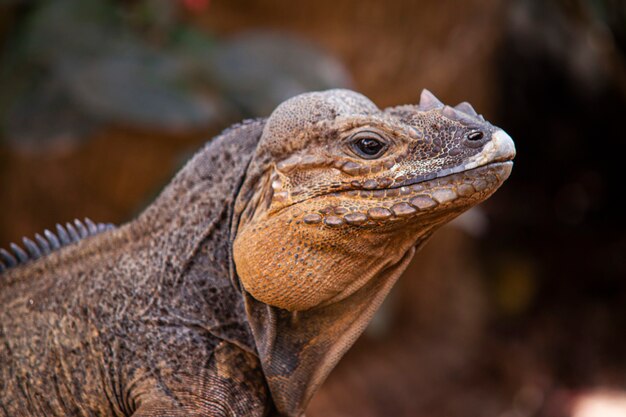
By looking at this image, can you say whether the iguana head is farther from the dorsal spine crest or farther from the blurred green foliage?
the blurred green foliage

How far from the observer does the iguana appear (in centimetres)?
235

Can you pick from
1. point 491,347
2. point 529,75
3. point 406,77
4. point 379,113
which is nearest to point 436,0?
point 406,77

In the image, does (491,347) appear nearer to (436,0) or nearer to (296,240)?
(436,0)

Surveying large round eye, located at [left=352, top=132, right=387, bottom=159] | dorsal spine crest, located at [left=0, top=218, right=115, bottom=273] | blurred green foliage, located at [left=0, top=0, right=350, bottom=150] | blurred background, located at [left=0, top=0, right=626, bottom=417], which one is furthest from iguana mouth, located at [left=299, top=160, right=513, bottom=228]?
blurred green foliage, located at [left=0, top=0, right=350, bottom=150]

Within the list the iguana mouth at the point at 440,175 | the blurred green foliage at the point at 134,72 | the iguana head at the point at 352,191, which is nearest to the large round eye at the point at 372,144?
the iguana head at the point at 352,191

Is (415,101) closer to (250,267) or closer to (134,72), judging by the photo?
(134,72)

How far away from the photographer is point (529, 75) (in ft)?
28.8

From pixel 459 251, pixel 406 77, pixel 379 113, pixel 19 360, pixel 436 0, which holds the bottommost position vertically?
pixel 19 360

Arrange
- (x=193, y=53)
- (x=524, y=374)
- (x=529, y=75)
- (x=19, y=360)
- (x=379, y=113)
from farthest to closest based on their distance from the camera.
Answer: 1. (x=529, y=75)
2. (x=524, y=374)
3. (x=193, y=53)
4. (x=19, y=360)
5. (x=379, y=113)

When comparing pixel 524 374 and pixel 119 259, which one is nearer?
pixel 119 259

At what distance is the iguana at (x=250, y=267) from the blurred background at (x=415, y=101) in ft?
6.76

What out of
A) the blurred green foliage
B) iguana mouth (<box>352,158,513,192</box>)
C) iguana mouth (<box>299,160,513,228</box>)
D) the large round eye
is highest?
the blurred green foliage

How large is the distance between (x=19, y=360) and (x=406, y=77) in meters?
5.18

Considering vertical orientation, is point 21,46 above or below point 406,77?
below
